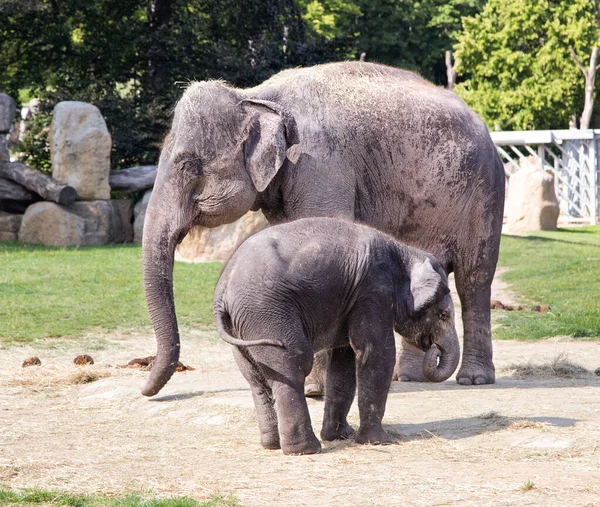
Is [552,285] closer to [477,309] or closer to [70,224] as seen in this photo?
[477,309]

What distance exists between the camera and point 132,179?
2214 cm

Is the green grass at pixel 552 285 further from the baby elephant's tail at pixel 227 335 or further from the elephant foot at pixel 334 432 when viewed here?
the baby elephant's tail at pixel 227 335

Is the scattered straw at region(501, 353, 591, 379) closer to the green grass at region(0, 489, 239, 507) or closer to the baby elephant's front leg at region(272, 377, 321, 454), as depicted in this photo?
the baby elephant's front leg at region(272, 377, 321, 454)

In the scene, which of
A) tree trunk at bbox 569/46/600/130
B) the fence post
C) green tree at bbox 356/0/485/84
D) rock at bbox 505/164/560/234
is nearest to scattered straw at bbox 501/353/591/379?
rock at bbox 505/164/560/234

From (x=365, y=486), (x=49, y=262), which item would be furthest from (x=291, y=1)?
(x=365, y=486)

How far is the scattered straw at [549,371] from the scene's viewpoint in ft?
28.3

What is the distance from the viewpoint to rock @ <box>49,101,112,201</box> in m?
20.6

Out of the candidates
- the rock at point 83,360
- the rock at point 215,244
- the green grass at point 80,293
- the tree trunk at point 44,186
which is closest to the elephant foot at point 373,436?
the rock at point 83,360

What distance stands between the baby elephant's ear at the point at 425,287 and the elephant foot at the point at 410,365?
243 cm

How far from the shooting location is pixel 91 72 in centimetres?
2681

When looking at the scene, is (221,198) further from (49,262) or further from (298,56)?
(298,56)

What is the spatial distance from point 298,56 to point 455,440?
19860 millimetres

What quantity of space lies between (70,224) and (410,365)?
12867 mm

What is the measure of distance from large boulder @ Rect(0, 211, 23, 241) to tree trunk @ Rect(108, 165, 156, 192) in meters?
2.12
